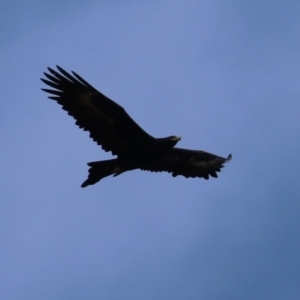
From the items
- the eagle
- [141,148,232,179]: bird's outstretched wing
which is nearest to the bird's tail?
the eagle

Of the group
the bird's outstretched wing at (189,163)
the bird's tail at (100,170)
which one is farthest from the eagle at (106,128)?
the bird's outstretched wing at (189,163)

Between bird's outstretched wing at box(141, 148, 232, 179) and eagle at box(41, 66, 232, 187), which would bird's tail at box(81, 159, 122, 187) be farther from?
bird's outstretched wing at box(141, 148, 232, 179)

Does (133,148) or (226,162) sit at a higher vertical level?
(226,162)

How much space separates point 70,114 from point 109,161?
1582 mm

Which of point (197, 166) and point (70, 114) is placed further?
point (197, 166)

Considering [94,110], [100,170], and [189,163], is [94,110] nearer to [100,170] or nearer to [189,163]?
[100,170]

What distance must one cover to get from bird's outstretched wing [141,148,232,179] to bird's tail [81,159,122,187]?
5.61ft

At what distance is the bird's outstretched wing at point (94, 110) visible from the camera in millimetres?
23391

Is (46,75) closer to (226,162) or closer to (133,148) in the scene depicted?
(133,148)

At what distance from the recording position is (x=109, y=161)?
23.6m

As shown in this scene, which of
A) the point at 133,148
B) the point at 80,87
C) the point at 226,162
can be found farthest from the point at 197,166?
the point at 80,87

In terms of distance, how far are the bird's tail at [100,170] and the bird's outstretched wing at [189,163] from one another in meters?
1.71

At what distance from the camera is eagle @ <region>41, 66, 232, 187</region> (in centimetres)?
2341

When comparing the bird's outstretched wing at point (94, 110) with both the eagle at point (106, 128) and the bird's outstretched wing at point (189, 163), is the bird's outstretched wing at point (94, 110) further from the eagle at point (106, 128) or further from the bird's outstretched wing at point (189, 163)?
the bird's outstretched wing at point (189, 163)
